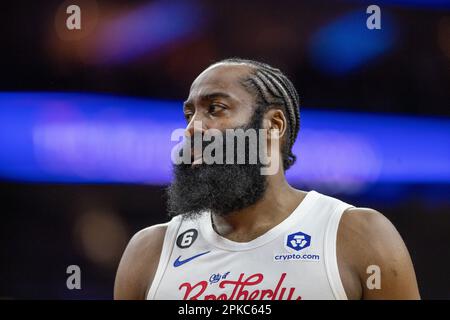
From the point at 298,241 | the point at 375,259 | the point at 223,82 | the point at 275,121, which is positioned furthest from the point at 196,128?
the point at 375,259

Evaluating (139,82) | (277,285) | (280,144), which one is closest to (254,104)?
(280,144)

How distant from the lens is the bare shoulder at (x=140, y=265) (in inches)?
99.3

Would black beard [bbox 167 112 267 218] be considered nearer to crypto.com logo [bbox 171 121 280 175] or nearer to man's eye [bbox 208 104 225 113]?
crypto.com logo [bbox 171 121 280 175]

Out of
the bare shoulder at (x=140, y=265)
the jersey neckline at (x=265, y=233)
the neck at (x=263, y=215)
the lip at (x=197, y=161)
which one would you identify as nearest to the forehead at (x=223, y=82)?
the lip at (x=197, y=161)

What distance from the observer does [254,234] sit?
2.49 m

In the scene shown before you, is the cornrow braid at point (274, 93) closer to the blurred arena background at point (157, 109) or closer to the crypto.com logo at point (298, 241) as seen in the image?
the crypto.com logo at point (298, 241)

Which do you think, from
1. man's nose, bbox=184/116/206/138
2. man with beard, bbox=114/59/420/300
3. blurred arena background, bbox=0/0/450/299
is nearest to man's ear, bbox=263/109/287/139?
man with beard, bbox=114/59/420/300

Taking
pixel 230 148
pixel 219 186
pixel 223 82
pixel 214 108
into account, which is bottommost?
pixel 219 186

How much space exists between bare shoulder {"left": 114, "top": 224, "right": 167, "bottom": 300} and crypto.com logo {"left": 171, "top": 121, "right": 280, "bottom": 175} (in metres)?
0.33

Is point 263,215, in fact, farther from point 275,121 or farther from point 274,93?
point 274,93

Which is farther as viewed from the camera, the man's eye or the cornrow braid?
the cornrow braid

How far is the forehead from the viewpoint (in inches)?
100

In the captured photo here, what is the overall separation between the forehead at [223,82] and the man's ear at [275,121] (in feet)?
0.40

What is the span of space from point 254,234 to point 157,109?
1757 millimetres
